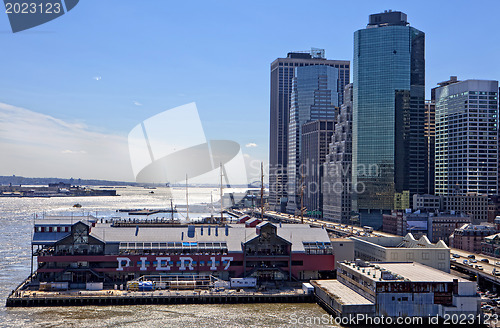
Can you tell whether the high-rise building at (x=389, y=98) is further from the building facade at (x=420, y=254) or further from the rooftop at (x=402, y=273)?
the rooftop at (x=402, y=273)

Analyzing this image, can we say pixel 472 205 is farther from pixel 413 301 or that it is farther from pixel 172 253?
Result: pixel 172 253

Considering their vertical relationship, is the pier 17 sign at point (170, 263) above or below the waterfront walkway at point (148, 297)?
above

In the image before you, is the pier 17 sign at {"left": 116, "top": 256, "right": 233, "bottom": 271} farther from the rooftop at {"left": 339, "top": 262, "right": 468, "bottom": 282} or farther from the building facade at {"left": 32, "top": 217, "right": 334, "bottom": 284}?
Answer: the rooftop at {"left": 339, "top": 262, "right": 468, "bottom": 282}

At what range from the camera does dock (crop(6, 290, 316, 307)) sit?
73.2m

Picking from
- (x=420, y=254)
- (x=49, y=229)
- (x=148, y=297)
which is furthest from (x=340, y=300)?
(x=49, y=229)

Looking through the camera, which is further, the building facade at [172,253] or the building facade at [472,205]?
the building facade at [472,205]

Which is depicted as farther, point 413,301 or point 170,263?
point 170,263

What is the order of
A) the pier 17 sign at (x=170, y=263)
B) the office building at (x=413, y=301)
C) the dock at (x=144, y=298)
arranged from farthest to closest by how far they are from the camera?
the pier 17 sign at (x=170, y=263) → the dock at (x=144, y=298) → the office building at (x=413, y=301)

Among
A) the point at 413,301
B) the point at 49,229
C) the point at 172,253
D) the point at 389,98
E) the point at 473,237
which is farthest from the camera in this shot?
the point at 389,98

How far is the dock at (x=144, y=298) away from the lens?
73.2m

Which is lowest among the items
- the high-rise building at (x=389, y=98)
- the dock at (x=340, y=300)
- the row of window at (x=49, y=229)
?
the dock at (x=340, y=300)

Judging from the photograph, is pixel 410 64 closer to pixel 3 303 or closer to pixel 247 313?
pixel 247 313

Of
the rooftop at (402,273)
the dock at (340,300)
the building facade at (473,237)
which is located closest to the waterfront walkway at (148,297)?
the dock at (340,300)

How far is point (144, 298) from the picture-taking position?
74.9m
